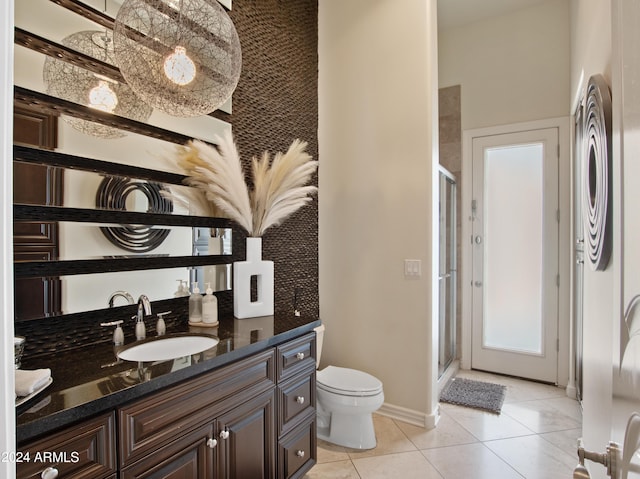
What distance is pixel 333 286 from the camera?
9.61ft

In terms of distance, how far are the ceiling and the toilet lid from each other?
136 inches

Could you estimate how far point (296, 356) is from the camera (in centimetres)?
176

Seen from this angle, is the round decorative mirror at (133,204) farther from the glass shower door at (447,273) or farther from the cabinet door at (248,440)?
the glass shower door at (447,273)

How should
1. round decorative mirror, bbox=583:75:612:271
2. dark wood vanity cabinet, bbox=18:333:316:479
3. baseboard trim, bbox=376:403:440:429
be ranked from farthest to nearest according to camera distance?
baseboard trim, bbox=376:403:440:429 < round decorative mirror, bbox=583:75:612:271 < dark wood vanity cabinet, bbox=18:333:316:479

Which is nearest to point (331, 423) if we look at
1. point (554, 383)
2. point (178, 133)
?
point (178, 133)

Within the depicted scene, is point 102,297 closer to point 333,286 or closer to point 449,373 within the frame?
point 333,286

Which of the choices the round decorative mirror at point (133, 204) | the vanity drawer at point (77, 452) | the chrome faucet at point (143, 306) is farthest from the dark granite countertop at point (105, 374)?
the round decorative mirror at point (133, 204)

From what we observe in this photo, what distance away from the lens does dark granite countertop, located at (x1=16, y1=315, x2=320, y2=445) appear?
0.88 metres

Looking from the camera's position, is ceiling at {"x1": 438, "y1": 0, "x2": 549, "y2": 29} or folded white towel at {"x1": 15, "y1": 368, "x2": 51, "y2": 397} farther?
ceiling at {"x1": 438, "y1": 0, "x2": 549, "y2": 29}

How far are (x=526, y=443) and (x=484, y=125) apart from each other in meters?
2.84

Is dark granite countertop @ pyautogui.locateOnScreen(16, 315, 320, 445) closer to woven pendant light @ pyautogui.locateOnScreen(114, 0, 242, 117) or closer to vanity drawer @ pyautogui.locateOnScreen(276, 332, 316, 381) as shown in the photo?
vanity drawer @ pyautogui.locateOnScreen(276, 332, 316, 381)

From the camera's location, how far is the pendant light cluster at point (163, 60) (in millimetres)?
1179

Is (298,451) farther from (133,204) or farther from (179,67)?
(179,67)

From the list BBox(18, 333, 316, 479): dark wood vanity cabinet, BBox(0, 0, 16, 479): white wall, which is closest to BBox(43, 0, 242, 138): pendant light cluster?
BBox(0, 0, 16, 479): white wall
